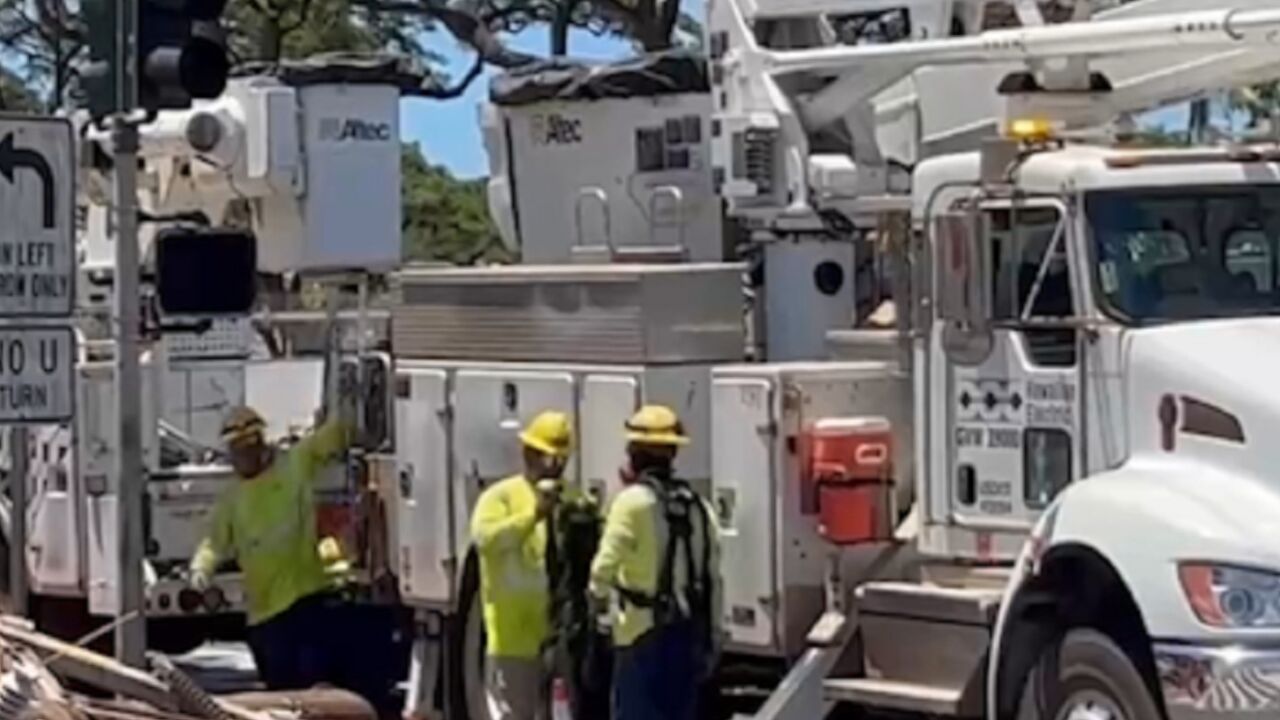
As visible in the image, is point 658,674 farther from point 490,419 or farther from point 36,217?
point 36,217

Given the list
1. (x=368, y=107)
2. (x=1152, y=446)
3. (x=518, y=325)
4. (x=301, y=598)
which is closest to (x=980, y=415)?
(x=1152, y=446)

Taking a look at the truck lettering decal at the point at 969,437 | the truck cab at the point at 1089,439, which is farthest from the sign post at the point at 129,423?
the truck lettering decal at the point at 969,437

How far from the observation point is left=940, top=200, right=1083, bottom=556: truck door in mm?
11422

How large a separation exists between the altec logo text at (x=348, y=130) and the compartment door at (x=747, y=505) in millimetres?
4417

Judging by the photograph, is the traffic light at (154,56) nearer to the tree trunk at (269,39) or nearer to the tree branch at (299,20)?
the tree trunk at (269,39)

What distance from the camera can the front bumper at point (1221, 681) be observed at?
1002 cm

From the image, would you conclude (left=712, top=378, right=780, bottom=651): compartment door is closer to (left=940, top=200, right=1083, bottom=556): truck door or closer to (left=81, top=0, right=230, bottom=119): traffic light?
(left=940, top=200, right=1083, bottom=556): truck door

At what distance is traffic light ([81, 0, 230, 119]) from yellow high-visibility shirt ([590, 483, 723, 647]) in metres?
2.46

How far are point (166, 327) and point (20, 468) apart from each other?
4.54 metres

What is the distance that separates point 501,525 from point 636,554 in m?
1.03

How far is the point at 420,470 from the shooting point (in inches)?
600

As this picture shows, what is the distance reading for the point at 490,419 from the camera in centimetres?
1468

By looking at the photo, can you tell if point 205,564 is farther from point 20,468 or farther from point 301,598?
point 20,468

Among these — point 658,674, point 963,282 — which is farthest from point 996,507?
point 658,674
